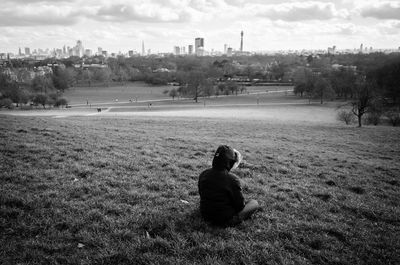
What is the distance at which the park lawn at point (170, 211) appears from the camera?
5.67 meters

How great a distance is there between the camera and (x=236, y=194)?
21.4 ft

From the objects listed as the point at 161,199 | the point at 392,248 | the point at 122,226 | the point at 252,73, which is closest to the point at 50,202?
the point at 122,226

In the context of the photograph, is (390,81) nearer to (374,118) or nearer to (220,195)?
(374,118)

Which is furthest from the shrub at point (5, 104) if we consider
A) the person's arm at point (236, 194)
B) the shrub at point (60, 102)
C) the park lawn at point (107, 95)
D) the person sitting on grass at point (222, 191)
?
the person's arm at point (236, 194)

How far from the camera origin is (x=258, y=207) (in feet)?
24.0

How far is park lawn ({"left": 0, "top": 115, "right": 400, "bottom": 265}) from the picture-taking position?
567 centimetres

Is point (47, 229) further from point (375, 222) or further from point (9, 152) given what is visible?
point (375, 222)

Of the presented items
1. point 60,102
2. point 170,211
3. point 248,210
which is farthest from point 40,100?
point 248,210

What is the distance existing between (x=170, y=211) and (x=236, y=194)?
1787 millimetres

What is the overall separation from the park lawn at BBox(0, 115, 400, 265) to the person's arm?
1.47 ft

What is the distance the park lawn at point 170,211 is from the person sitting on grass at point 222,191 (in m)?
0.27

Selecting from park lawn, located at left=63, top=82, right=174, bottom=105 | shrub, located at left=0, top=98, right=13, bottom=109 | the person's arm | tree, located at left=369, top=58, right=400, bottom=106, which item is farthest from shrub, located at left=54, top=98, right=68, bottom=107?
the person's arm

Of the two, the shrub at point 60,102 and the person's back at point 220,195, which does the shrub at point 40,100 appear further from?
the person's back at point 220,195

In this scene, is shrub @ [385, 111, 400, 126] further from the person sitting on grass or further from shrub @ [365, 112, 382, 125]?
the person sitting on grass
